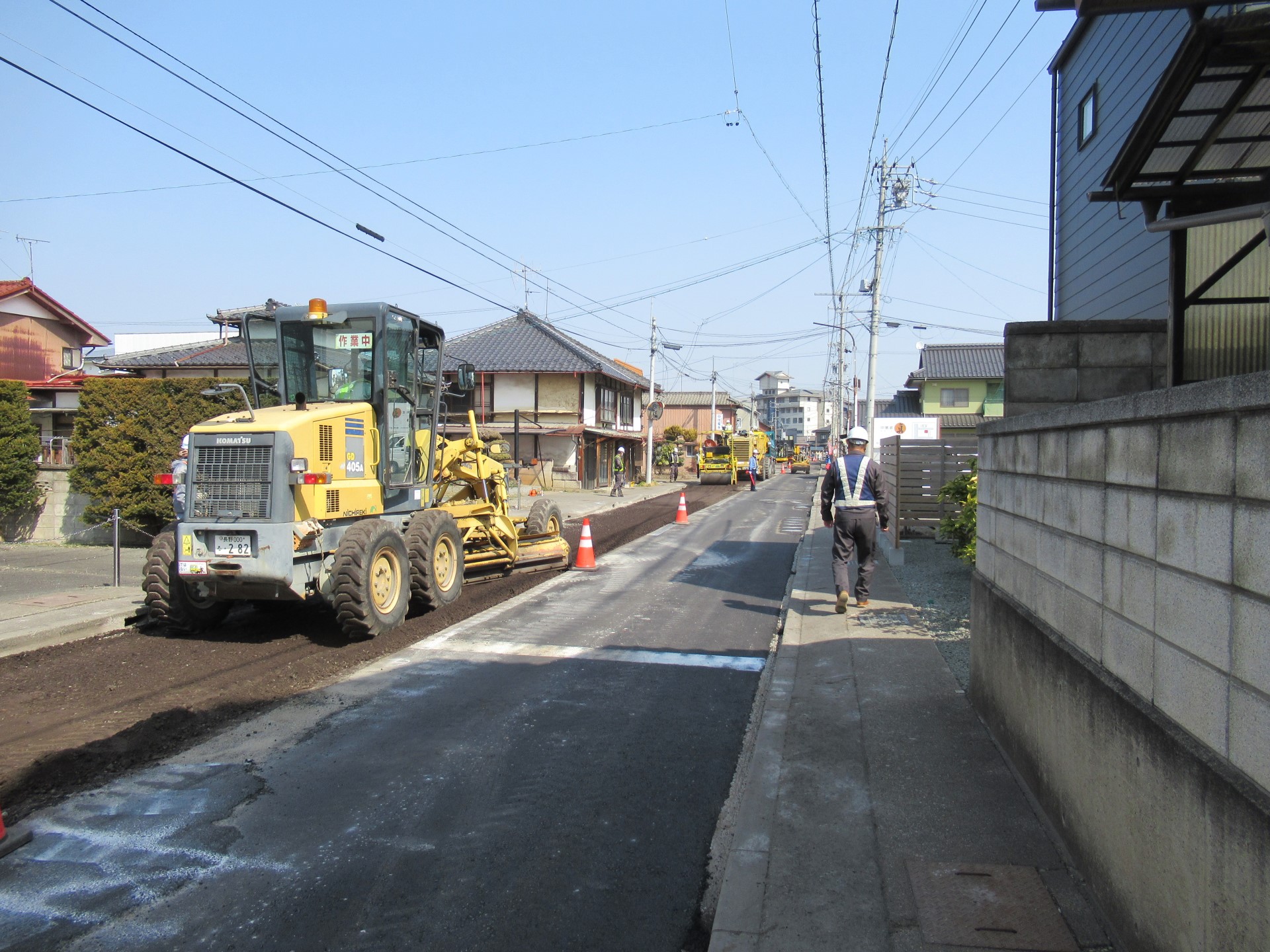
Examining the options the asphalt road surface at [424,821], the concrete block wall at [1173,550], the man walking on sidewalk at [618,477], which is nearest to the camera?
the concrete block wall at [1173,550]

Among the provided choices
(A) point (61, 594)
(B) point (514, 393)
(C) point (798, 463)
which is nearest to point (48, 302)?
(B) point (514, 393)

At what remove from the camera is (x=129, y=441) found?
14.9 m

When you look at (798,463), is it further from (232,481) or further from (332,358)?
(232,481)

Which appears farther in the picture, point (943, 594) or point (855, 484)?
point (943, 594)

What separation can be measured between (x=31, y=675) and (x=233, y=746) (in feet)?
9.37

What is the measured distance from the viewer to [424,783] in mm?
5172

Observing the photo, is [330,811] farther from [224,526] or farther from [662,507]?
[662,507]

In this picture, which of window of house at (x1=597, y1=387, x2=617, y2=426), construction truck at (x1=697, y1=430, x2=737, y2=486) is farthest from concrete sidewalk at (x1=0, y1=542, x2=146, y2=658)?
construction truck at (x1=697, y1=430, x2=737, y2=486)

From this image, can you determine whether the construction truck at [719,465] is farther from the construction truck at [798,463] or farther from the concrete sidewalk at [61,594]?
the concrete sidewalk at [61,594]

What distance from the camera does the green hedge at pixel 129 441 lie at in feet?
48.8

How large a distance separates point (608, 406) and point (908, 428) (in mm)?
13182

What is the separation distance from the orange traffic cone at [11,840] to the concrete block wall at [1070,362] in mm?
6097

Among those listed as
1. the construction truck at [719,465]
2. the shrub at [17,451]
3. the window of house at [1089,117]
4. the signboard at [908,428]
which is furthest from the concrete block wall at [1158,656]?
the construction truck at [719,465]

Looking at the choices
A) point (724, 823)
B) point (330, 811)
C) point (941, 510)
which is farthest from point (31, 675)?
point (941, 510)
